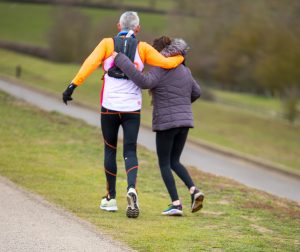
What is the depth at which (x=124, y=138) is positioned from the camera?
8.73 m

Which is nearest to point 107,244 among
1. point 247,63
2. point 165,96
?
point 165,96

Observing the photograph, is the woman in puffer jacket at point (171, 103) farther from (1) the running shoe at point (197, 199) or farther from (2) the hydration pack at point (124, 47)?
(2) the hydration pack at point (124, 47)

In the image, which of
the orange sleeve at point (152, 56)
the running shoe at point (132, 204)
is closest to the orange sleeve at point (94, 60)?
the orange sleeve at point (152, 56)

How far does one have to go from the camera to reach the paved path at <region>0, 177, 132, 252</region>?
6.59 meters

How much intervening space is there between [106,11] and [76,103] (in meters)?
53.6

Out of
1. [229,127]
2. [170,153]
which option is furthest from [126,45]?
[229,127]

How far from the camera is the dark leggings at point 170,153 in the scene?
29.1ft

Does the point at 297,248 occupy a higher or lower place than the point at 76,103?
higher

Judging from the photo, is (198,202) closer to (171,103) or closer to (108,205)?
(108,205)

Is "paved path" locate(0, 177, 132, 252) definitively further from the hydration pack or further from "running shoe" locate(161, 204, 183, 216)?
the hydration pack

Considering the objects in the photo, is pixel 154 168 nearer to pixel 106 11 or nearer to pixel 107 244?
pixel 107 244

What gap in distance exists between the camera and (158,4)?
98.9 meters

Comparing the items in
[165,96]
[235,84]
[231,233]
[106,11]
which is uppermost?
[165,96]

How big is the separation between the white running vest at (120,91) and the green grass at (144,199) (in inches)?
44.9
